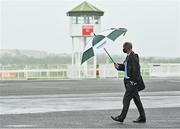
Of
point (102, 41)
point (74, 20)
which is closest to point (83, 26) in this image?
point (74, 20)

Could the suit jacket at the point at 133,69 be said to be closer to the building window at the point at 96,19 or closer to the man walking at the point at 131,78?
the man walking at the point at 131,78

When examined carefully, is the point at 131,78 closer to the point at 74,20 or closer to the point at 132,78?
Answer: the point at 132,78

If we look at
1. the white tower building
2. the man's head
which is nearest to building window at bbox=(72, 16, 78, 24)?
the white tower building

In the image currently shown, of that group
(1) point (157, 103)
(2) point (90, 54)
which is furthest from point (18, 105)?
(2) point (90, 54)

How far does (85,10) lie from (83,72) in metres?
5.07

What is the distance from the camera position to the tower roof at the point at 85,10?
45906 millimetres

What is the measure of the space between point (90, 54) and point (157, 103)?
5.56 meters

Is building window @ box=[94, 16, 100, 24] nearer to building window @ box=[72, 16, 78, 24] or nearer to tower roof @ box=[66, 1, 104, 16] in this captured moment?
tower roof @ box=[66, 1, 104, 16]

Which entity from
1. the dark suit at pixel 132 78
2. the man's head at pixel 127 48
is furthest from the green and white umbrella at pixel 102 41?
the dark suit at pixel 132 78

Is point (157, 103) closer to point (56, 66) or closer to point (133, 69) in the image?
point (133, 69)

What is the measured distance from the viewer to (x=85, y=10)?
45.8 metres

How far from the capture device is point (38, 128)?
11641 millimetres

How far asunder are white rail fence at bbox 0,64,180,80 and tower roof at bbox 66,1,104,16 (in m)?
Result: 4.27

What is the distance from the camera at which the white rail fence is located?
45078 millimetres
